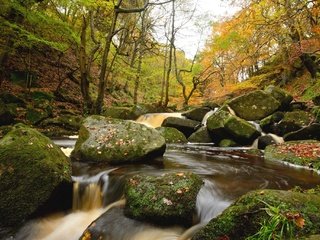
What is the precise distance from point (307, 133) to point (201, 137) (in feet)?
11.6

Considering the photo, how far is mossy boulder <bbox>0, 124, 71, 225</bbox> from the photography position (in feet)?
13.7

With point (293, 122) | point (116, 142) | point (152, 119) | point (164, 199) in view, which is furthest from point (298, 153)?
point (152, 119)

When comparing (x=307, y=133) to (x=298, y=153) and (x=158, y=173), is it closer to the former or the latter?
(x=298, y=153)

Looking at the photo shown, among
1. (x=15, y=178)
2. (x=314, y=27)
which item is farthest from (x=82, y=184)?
(x=314, y=27)

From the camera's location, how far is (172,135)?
444 inches

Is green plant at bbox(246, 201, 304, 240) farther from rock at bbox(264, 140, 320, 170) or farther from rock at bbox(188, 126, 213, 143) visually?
rock at bbox(188, 126, 213, 143)

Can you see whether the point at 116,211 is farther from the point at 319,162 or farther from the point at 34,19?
the point at 34,19

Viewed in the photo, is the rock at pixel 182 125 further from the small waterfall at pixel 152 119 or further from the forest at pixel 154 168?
the small waterfall at pixel 152 119

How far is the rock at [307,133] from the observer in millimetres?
9008

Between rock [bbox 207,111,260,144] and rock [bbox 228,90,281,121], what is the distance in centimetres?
212

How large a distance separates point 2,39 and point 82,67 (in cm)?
314

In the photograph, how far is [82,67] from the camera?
12.9 metres

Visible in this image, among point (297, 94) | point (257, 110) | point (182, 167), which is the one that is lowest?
point (182, 167)

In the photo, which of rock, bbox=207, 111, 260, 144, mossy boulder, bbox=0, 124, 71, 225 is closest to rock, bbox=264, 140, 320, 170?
rock, bbox=207, 111, 260, 144
